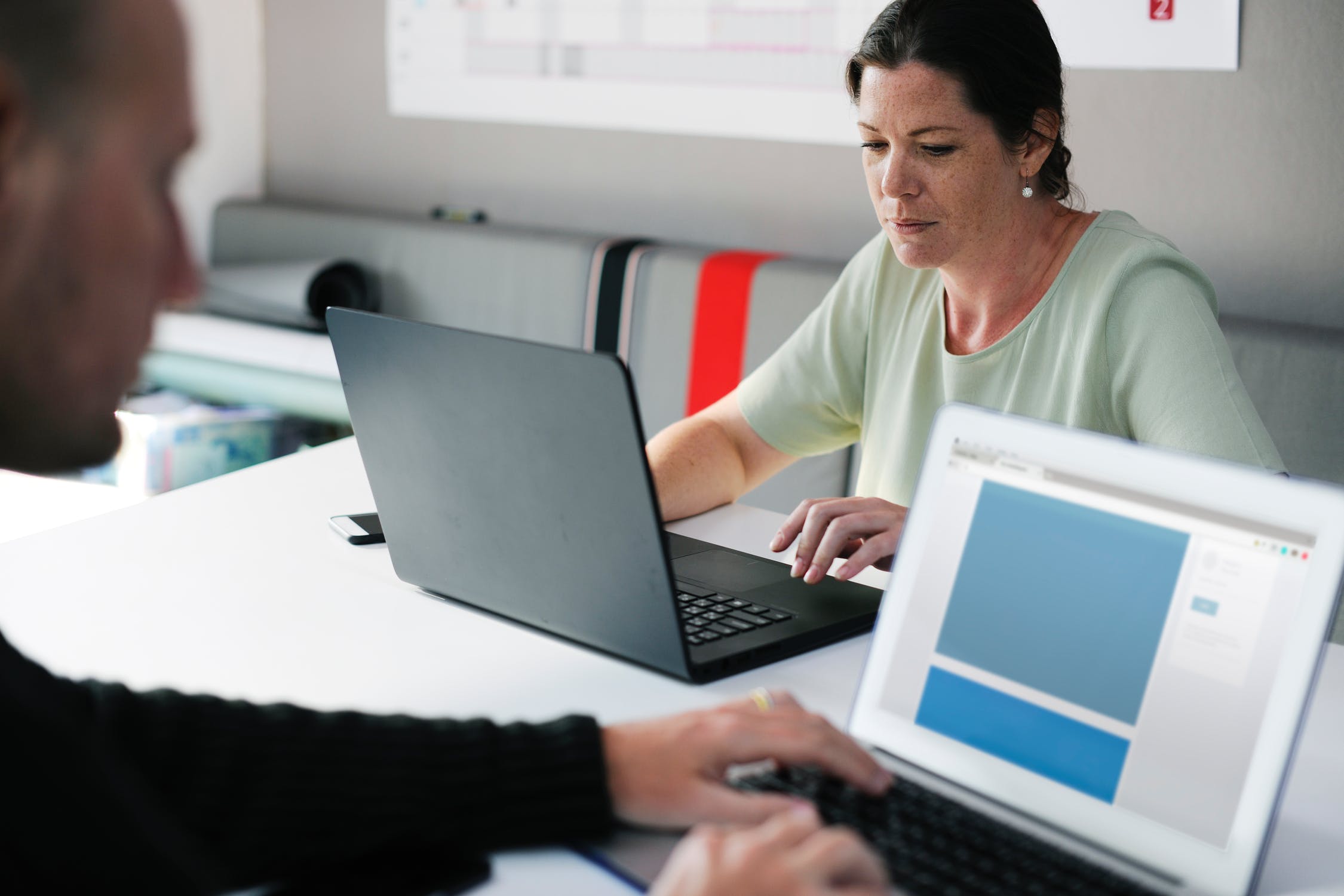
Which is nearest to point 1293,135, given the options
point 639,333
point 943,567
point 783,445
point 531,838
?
point 783,445

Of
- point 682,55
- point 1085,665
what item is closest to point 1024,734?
point 1085,665

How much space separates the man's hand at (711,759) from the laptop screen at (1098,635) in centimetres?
8

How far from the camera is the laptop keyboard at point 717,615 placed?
3.33ft

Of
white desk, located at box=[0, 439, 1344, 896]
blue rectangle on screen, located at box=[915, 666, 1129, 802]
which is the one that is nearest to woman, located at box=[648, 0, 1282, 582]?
white desk, located at box=[0, 439, 1344, 896]

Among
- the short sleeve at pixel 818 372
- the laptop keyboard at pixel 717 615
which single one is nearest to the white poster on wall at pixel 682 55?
the short sleeve at pixel 818 372

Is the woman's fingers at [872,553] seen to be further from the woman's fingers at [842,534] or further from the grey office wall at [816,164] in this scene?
the grey office wall at [816,164]

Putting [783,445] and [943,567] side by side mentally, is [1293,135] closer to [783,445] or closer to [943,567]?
[783,445]

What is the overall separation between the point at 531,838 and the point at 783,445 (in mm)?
956

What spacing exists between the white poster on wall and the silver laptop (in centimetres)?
143

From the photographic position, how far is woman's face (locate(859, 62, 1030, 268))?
137 centimetres

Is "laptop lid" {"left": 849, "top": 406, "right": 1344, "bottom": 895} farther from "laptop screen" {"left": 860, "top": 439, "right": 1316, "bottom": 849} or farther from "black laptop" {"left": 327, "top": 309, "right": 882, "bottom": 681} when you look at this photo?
"black laptop" {"left": 327, "top": 309, "right": 882, "bottom": 681}

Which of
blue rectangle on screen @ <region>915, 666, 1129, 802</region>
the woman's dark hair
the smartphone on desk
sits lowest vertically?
the smartphone on desk

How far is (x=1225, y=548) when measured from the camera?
0.70 m

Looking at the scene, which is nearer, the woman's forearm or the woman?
the woman
